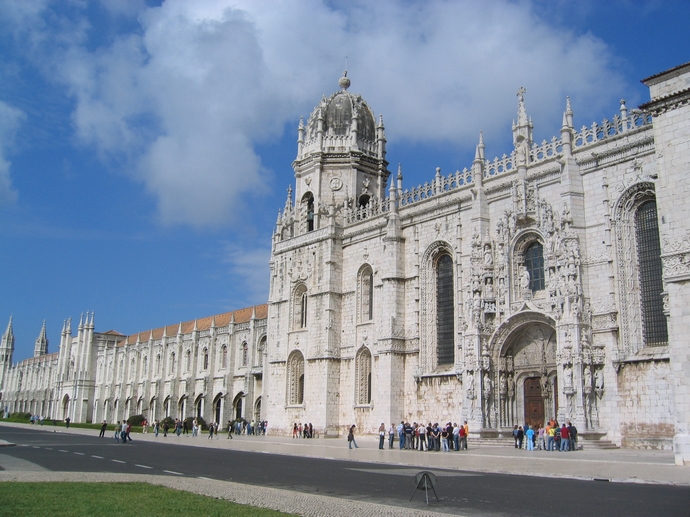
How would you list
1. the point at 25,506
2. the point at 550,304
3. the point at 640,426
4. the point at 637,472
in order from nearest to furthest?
the point at 25,506
the point at 637,472
the point at 640,426
the point at 550,304

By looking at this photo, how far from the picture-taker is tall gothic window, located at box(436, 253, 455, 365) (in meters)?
35.3

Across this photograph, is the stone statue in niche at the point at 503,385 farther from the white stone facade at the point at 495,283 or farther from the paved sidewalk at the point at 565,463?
the paved sidewalk at the point at 565,463

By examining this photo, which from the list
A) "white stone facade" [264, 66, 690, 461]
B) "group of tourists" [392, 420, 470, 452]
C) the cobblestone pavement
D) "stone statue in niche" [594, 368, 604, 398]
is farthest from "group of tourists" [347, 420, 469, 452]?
the cobblestone pavement

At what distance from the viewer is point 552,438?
1036 inches

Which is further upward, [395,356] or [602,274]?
[602,274]

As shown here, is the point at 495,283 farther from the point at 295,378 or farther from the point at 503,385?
the point at 295,378

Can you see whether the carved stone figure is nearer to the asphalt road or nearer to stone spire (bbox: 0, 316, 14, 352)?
the asphalt road

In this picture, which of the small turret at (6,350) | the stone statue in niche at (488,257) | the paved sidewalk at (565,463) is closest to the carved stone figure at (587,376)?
the paved sidewalk at (565,463)

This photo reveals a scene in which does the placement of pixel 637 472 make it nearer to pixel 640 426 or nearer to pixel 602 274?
pixel 640 426

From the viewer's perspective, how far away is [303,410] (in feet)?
137

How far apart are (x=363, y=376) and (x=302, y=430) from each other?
5578 mm

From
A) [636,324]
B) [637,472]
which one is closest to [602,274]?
→ [636,324]

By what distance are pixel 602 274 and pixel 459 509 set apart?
748 inches

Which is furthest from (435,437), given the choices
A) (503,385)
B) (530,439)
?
(503,385)
